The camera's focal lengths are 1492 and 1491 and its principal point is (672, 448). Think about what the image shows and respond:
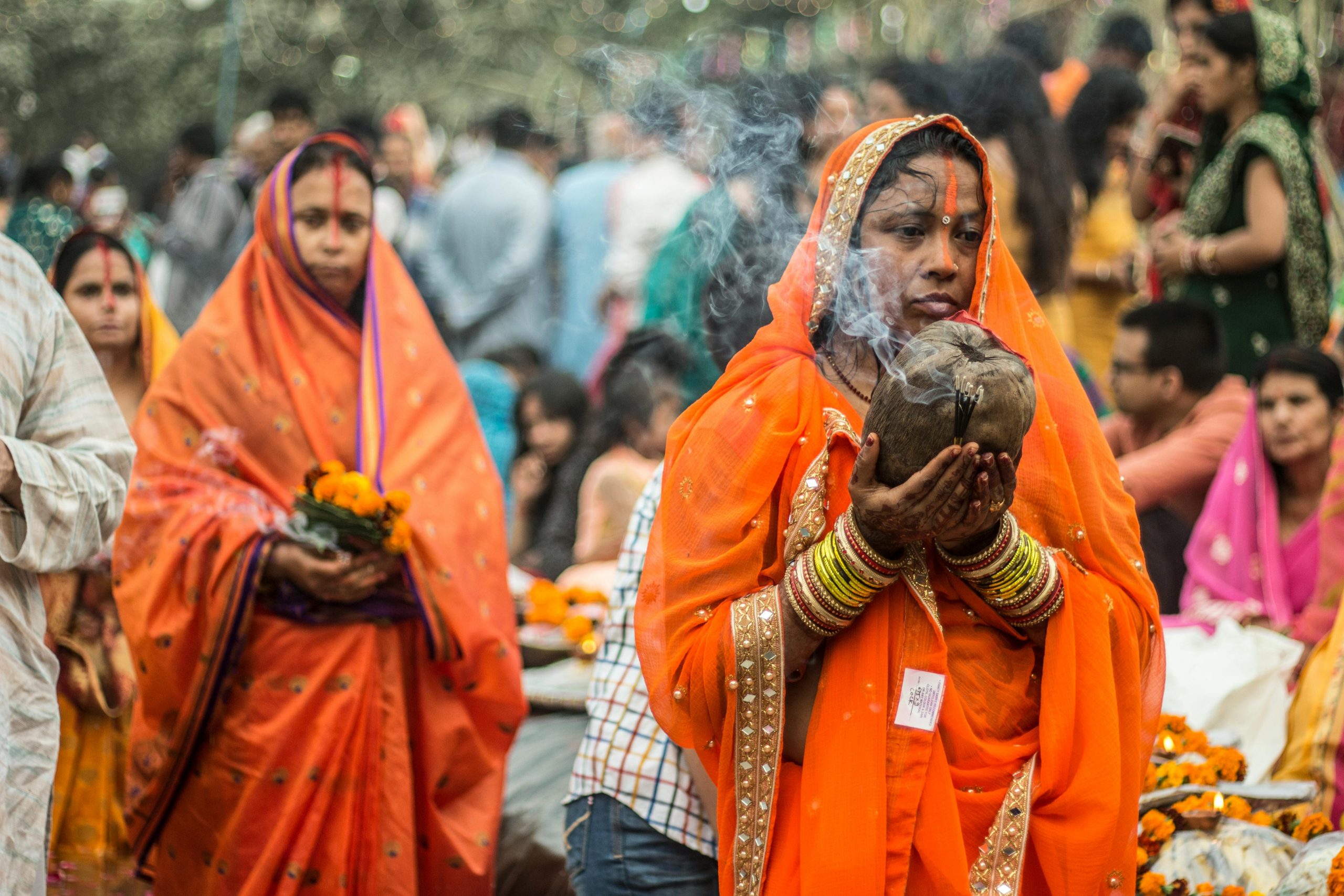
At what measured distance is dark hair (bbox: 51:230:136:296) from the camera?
16.3 feet

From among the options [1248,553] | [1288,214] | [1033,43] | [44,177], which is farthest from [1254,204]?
[44,177]

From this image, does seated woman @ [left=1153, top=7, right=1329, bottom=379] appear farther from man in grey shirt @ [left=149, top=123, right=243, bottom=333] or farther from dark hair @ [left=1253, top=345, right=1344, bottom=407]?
man in grey shirt @ [left=149, top=123, right=243, bottom=333]

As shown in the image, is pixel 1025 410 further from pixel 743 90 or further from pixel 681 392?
pixel 681 392

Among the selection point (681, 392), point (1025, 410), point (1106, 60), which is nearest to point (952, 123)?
point (1025, 410)

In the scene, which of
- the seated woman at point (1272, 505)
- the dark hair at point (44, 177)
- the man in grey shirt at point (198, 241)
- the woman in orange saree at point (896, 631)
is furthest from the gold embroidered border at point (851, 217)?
the dark hair at point (44, 177)

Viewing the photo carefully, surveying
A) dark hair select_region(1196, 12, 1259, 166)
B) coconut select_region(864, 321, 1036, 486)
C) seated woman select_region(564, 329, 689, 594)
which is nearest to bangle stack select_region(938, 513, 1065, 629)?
coconut select_region(864, 321, 1036, 486)

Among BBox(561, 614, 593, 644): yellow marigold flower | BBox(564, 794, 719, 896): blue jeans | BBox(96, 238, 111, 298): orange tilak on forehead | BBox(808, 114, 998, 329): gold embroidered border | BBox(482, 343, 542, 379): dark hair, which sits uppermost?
BBox(482, 343, 542, 379): dark hair

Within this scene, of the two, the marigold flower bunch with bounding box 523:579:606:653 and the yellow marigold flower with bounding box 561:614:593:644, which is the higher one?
the marigold flower bunch with bounding box 523:579:606:653

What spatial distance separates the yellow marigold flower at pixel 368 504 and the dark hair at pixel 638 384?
10.1ft

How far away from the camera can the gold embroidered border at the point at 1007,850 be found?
95.8 inches

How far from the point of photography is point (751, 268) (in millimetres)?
3721

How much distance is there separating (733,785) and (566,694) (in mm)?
2744

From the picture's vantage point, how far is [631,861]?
9.93 ft

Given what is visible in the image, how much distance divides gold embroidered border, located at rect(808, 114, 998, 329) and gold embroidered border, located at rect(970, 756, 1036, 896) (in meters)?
0.82
